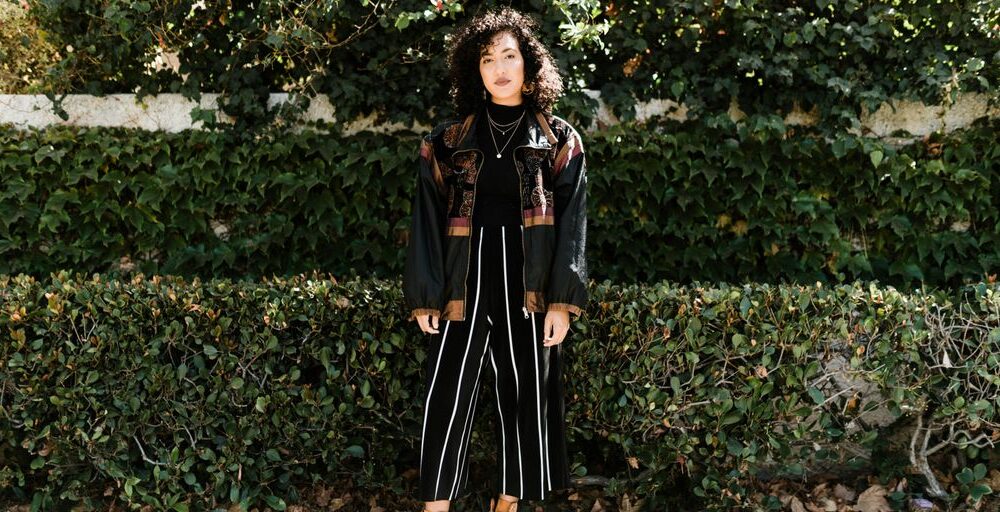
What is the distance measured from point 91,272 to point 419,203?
2.19m

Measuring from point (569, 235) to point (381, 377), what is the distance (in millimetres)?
996

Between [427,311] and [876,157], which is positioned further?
[876,157]

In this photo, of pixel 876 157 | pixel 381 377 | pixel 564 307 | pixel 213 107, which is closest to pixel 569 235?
pixel 564 307

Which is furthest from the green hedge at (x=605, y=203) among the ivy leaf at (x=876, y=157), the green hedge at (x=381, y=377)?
the green hedge at (x=381, y=377)

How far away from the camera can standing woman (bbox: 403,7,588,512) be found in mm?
2695

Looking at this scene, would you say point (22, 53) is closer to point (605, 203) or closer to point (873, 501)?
point (605, 203)

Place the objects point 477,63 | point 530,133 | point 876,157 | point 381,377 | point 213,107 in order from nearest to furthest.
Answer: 1. point 530,133
2. point 477,63
3. point 381,377
4. point 876,157
5. point 213,107

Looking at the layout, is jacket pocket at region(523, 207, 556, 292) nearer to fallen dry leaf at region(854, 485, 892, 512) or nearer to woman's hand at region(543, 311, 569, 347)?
woman's hand at region(543, 311, 569, 347)

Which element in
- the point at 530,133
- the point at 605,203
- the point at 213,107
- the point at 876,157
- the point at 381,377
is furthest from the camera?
the point at 213,107

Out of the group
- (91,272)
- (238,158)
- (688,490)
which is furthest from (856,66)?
(91,272)

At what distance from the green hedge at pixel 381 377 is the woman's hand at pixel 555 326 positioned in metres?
0.33


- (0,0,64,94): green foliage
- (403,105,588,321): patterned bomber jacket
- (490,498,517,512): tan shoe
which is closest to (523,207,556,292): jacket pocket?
(403,105,588,321): patterned bomber jacket

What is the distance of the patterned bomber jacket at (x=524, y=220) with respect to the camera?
2664 millimetres

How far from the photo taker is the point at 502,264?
2.73 metres
